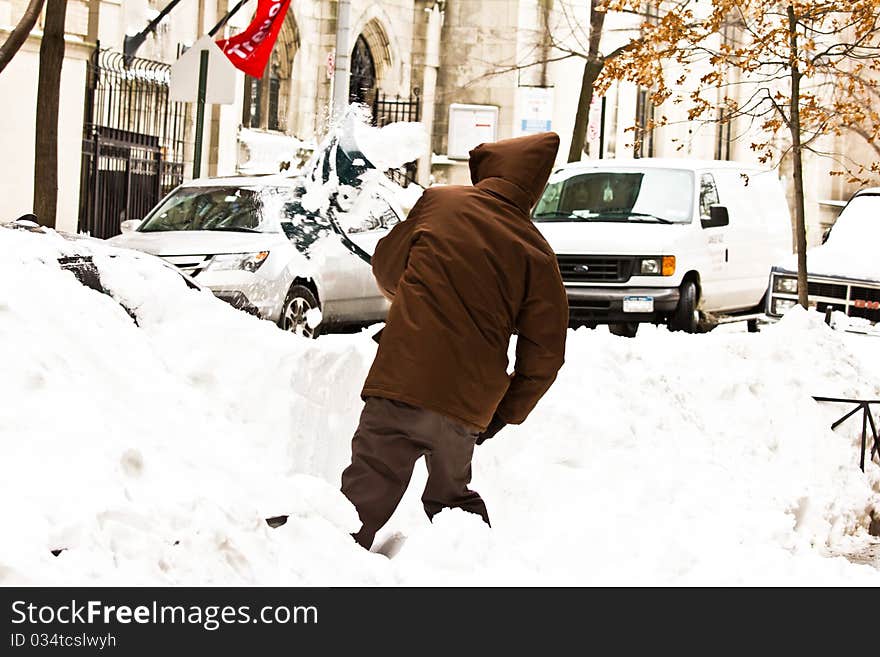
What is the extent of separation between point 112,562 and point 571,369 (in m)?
5.35

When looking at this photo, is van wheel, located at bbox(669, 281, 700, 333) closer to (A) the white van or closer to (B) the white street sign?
(A) the white van

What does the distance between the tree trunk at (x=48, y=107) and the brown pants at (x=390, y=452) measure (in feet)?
28.6

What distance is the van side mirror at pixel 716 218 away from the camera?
1603 cm

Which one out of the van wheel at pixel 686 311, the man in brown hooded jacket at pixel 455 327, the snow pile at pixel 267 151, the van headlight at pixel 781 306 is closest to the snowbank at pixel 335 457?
the man in brown hooded jacket at pixel 455 327

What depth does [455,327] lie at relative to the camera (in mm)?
Result: 5547

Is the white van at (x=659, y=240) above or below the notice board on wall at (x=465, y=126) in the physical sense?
below

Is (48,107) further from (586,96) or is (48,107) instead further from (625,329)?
(586,96)

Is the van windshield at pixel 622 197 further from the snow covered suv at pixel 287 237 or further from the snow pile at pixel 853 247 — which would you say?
the snow covered suv at pixel 287 237

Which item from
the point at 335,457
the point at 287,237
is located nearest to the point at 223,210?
the point at 287,237

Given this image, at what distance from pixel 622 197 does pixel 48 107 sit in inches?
237

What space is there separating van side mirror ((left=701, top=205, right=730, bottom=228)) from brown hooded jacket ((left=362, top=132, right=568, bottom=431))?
34.5 ft
